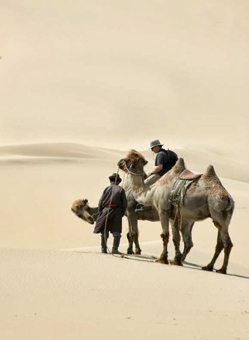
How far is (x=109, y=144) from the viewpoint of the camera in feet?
148

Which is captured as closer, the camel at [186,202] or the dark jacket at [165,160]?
the camel at [186,202]

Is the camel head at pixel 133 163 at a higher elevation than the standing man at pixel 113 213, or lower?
higher

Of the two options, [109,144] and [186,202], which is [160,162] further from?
[109,144]

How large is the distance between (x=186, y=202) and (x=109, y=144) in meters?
32.2

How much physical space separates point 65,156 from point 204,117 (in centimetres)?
2175

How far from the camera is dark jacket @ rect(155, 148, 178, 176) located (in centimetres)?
1438

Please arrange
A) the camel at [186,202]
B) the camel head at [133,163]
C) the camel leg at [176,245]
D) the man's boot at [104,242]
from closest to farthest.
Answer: the camel at [186,202] < the camel leg at [176,245] < the man's boot at [104,242] < the camel head at [133,163]

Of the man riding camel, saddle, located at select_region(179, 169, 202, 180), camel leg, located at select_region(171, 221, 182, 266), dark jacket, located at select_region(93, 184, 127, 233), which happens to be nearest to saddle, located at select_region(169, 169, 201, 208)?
saddle, located at select_region(179, 169, 202, 180)

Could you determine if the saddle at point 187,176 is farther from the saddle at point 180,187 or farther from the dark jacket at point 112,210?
the dark jacket at point 112,210

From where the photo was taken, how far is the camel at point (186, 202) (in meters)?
12.8

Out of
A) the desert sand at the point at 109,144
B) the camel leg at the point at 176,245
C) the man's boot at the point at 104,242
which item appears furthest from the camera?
the man's boot at the point at 104,242

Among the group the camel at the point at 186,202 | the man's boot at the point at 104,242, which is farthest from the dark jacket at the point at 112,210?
the camel at the point at 186,202

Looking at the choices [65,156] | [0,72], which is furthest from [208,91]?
[65,156]

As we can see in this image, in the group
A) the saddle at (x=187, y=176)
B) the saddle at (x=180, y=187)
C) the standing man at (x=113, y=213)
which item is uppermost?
the saddle at (x=187, y=176)
